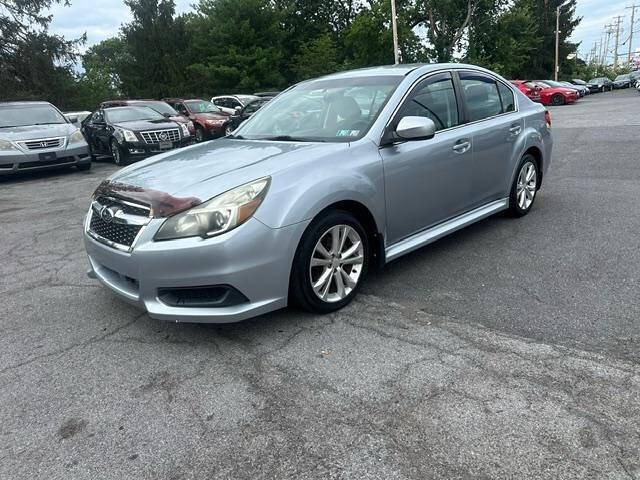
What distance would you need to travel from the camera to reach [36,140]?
34.1 feet

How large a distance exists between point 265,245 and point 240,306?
15.5 inches

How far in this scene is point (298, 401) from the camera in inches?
101

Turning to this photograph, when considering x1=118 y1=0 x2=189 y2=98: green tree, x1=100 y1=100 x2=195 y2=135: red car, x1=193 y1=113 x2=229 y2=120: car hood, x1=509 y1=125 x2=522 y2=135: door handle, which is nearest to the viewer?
x1=509 y1=125 x2=522 y2=135: door handle

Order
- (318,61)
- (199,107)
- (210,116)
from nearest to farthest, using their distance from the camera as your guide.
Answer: (210,116) → (199,107) → (318,61)

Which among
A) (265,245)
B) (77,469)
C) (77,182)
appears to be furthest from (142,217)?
(77,182)

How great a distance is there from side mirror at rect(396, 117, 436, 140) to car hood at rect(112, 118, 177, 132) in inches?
386

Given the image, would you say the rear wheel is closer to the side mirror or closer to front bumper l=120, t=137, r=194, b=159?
front bumper l=120, t=137, r=194, b=159

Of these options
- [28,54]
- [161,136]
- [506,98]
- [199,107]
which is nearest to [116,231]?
[506,98]

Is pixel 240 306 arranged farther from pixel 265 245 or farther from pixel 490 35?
pixel 490 35

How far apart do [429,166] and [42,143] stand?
30.5 ft

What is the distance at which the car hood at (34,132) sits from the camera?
33.7 ft

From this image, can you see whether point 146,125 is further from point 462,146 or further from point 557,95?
point 557,95

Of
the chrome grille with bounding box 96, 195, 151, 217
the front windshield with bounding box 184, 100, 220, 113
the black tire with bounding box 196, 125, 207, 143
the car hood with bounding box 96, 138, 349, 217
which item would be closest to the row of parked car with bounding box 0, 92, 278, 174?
the black tire with bounding box 196, 125, 207, 143

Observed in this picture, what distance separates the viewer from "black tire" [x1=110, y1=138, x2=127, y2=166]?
12312 mm
